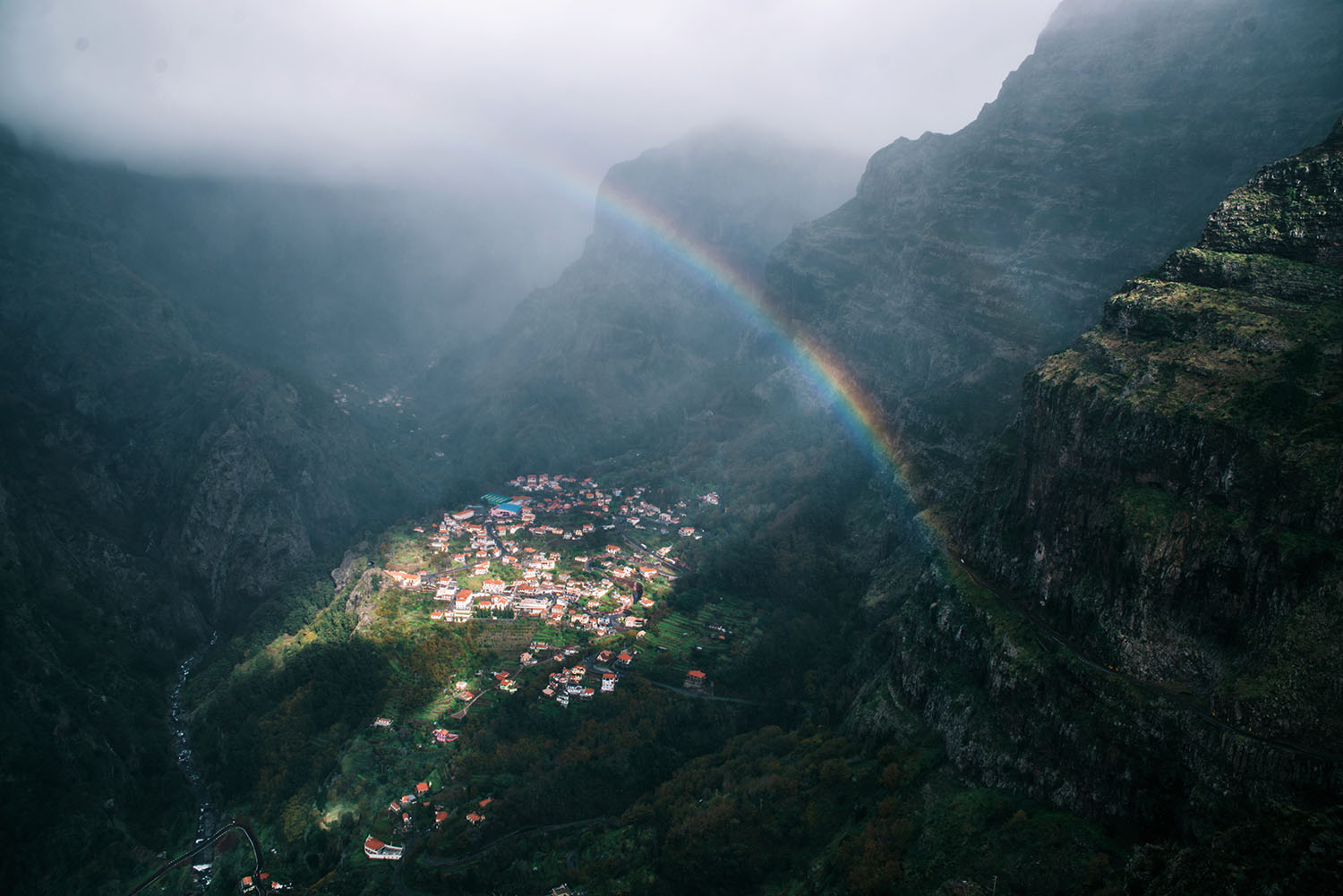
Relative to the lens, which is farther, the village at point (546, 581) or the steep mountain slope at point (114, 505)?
the village at point (546, 581)

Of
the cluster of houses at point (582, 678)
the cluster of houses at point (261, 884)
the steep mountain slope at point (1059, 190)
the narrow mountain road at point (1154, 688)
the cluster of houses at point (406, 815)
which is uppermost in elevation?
the steep mountain slope at point (1059, 190)

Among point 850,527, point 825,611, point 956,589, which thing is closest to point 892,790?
point 956,589

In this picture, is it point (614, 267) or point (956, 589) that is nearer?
point (956, 589)

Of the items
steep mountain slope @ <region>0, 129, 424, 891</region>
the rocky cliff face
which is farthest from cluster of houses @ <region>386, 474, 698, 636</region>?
the rocky cliff face

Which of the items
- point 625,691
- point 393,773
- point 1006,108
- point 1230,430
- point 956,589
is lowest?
point 393,773

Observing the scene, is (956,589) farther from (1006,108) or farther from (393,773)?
(1006,108)

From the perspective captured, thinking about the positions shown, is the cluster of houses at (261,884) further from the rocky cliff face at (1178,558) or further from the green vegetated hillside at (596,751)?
the rocky cliff face at (1178,558)

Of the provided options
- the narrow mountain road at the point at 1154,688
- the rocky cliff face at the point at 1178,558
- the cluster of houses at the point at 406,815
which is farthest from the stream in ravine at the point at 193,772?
the narrow mountain road at the point at 1154,688
